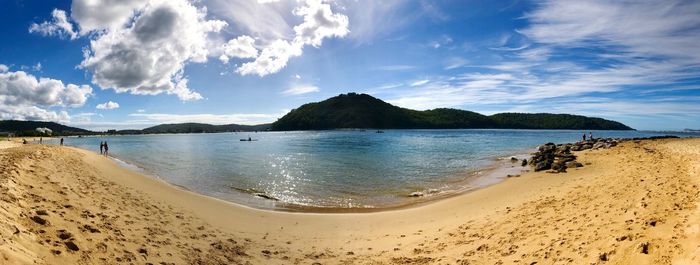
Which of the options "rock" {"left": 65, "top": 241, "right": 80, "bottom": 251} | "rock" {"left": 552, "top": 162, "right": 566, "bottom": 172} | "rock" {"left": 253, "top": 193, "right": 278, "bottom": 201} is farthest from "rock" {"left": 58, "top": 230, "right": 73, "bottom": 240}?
"rock" {"left": 552, "top": 162, "right": 566, "bottom": 172}

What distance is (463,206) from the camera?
1691 centimetres

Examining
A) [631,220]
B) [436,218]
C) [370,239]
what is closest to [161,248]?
[370,239]

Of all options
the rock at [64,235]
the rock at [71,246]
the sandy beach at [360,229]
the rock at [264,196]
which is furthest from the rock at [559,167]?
the rock at [64,235]

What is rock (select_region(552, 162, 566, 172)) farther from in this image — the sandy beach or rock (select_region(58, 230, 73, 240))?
rock (select_region(58, 230, 73, 240))

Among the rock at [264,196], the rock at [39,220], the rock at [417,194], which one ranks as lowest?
the rock at [264,196]

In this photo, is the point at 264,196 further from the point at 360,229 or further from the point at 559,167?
the point at 559,167

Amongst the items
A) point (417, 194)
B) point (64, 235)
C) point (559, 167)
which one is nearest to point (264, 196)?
point (417, 194)

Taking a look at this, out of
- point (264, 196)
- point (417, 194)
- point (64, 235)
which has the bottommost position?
point (264, 196)

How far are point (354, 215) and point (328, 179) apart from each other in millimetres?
11836

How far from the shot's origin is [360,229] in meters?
14.1

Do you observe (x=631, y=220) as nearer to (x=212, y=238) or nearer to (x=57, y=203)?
(x=212, y=238)

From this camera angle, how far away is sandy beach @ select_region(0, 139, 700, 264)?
290 inches

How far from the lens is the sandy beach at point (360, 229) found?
736 centimetres

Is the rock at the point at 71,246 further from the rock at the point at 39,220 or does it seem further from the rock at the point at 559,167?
the rock at the point at 559,167
